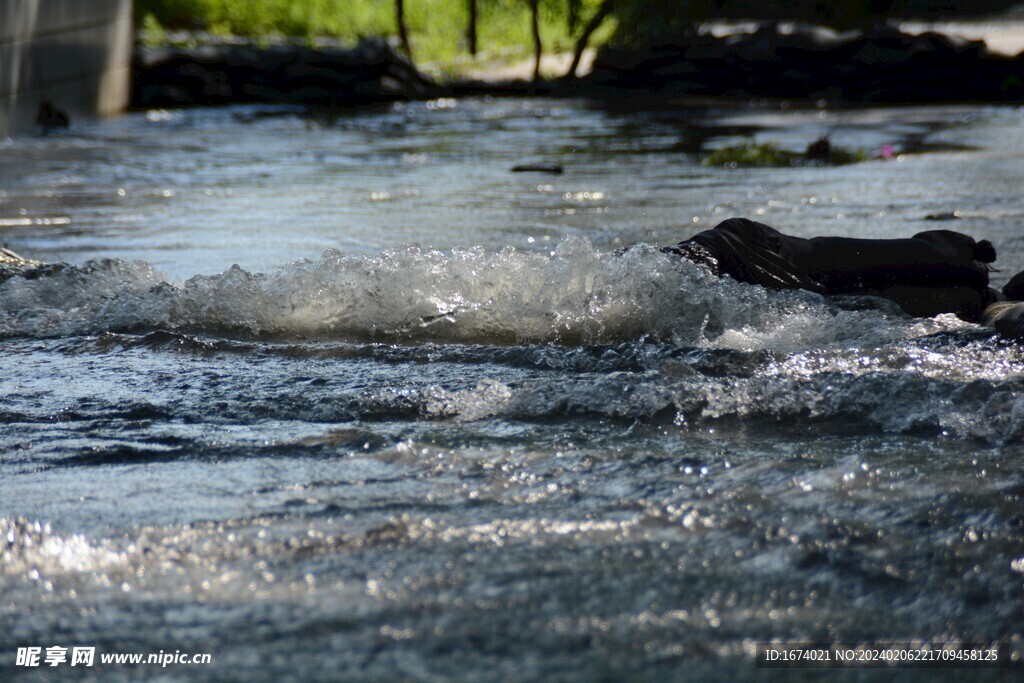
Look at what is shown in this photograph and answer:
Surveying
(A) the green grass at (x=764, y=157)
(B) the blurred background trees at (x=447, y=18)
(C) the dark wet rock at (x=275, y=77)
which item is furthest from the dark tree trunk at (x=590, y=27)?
(A) the green grass at (x=764, y=157)

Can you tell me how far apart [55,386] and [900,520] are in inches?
97.3

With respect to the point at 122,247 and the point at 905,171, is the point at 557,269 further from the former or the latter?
the point at 905,171

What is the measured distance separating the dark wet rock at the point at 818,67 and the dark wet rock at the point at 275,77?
327 centimetres

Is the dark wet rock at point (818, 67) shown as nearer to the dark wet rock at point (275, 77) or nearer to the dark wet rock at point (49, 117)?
the dark wet rock at point (275, 77)

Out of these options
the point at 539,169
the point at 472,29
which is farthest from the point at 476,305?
the point at 472,29

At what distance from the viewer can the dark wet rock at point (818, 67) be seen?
16969 millimetres

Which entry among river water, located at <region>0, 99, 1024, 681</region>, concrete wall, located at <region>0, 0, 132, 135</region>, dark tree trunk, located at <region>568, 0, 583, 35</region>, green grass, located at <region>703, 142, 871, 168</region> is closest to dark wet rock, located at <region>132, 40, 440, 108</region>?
concrete wall, located at <region>0, 0, 132, 135</region>

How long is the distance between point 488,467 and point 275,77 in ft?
54.4

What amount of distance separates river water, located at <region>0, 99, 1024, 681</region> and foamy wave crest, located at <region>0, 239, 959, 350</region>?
0.5 inches

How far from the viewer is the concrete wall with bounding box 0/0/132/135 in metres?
13.9

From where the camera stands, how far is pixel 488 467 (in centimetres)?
284

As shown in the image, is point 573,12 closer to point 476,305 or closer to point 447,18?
point 447,18

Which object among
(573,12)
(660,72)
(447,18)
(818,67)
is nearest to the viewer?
(818,67)

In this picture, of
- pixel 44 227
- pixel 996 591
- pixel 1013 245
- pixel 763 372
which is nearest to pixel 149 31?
pixel 44 227
